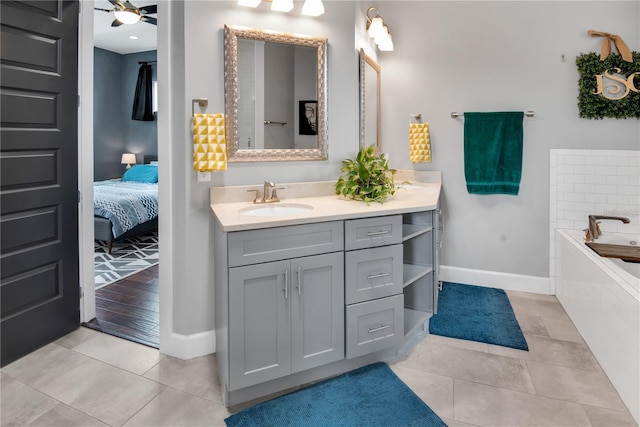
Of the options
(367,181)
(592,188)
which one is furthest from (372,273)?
(592,188)

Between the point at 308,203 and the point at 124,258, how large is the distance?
2.82m

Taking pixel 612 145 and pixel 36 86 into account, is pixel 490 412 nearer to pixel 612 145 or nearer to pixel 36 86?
pixel 612 145

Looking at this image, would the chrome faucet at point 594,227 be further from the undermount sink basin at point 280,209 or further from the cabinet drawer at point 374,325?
the undermount sink basin at point 280,209

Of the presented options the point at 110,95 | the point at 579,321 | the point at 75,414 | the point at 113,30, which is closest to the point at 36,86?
the point at 75,414

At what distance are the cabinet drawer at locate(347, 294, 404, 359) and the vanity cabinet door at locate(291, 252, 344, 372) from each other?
6 centimetres

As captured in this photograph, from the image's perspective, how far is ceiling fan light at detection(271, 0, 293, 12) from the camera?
222 centimetres

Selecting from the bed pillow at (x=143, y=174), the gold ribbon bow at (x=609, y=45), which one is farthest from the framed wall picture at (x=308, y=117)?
the bed pillow at (x=143, y=174)

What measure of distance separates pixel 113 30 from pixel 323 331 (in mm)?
5882

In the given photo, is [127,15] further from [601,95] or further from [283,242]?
[601,95]

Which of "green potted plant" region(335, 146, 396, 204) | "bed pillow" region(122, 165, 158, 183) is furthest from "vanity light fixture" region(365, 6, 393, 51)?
"bed pillow" region(122, 165, 158, 183)

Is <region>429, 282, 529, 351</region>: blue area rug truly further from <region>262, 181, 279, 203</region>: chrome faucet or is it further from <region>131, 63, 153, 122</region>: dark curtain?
<region>131, 63, 153, 122</region>: dark curtain

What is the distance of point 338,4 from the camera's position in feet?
8.02

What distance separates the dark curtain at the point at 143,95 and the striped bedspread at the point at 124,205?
81.8 inches

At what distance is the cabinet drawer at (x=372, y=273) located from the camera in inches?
76.7
